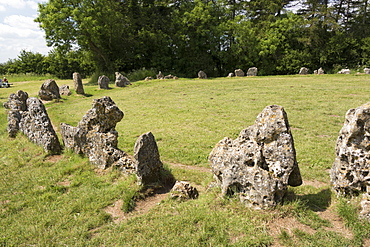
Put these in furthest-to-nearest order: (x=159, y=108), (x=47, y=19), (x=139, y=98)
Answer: (x=47, y=19) → (x=139, y=98) → (x=159, y=108)

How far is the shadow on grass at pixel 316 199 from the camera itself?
5.19 metres

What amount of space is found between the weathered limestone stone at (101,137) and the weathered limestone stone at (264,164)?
3.31 meters

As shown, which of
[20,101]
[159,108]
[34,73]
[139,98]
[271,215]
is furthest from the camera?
[34,73]

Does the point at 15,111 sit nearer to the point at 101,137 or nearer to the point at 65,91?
the point at 101,137

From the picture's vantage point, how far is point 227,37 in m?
45.9

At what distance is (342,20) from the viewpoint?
44938mm

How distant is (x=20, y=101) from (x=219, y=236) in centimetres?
1215

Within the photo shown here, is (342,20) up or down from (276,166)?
up

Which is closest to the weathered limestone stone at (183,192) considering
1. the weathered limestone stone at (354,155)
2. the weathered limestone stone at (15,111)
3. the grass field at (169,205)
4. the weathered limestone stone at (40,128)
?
the grass field at (169,205)

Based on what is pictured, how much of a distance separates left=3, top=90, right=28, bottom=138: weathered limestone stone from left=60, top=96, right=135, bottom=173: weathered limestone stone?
525 cm

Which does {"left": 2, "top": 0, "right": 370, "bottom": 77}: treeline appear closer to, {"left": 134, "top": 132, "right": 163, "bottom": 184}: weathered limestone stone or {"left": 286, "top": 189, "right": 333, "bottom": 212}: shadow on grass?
{"left": 134, "top": 132, "right": 163, "bottom": 184}: weathered limestone stone

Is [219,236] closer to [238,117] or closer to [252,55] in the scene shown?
[238,117]

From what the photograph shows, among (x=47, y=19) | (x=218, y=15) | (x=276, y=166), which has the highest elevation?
(x=218, y=15)

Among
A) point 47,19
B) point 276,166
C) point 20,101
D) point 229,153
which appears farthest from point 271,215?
point 47,19
